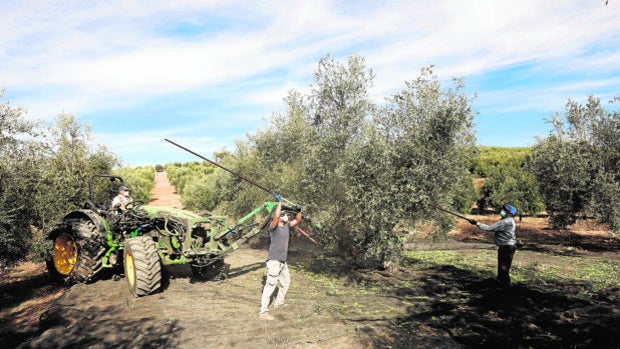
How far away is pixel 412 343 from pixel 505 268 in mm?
5221

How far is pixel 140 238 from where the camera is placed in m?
9.58

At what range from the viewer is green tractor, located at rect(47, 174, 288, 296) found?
32.0 feet

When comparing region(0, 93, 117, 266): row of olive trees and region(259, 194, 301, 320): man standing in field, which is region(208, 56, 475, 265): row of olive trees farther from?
region(0, 93, 117, 266): row of olive trees

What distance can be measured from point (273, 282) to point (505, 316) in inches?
196

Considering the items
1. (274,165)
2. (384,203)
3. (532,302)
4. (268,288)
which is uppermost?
(274,165)

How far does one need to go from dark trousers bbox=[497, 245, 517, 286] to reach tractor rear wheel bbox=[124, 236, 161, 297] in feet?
29.3

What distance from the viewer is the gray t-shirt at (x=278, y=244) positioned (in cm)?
838

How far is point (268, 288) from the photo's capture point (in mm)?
8141

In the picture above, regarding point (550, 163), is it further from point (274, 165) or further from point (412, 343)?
point (412, 343)

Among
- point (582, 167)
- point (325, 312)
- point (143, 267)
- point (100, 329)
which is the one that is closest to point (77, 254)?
point (143, 267)

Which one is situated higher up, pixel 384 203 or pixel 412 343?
pixel 384 203

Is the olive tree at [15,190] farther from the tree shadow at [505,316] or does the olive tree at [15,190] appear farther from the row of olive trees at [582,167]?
the row of olive trees at [582,167]

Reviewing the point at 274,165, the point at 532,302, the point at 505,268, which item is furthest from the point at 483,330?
the point at 274,165

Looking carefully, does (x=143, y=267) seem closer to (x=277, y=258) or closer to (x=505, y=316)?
(x=277, y=258)
